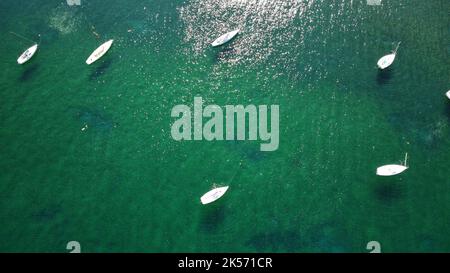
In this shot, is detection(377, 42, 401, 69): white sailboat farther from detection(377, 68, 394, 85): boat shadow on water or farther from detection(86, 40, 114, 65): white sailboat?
detection(86, 40, 114, 65): white sailboat

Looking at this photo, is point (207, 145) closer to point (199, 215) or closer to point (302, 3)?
point (199, 215)

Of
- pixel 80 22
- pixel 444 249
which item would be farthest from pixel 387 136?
pixel 80 22

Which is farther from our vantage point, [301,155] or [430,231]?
[301,155]

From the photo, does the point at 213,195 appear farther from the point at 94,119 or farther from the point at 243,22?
the point at 243,22

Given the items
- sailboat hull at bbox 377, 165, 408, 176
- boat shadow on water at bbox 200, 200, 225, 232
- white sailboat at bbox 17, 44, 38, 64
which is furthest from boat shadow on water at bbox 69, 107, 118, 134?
sailboat hull at bbox 377, 165, 408, 176

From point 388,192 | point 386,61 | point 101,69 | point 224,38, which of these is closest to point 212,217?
point 388,192

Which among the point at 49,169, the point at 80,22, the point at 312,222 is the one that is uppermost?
the point at 80,22
